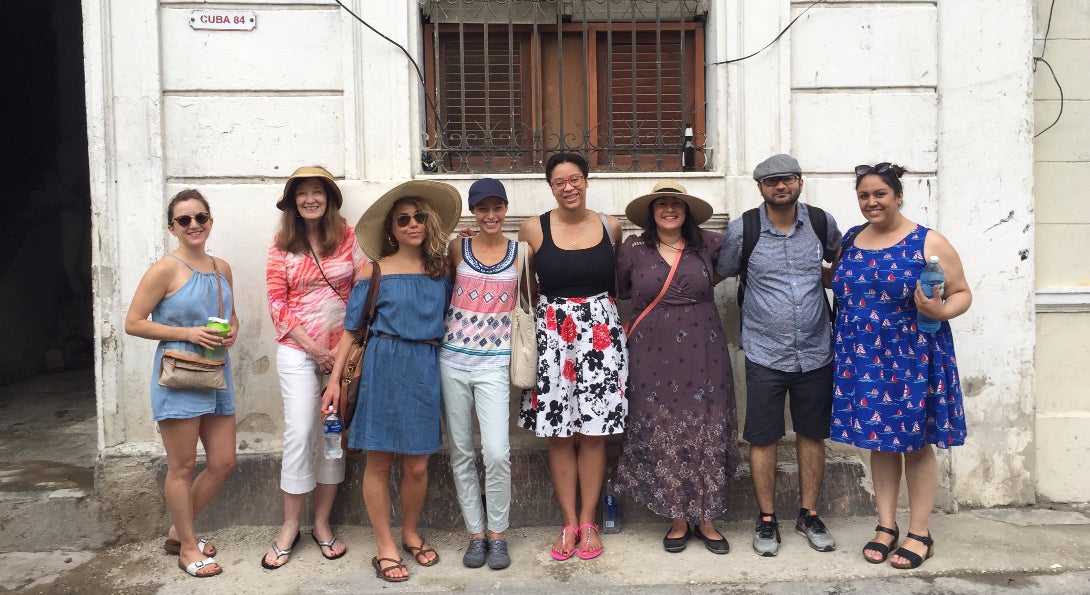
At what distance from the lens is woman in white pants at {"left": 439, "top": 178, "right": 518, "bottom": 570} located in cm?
357

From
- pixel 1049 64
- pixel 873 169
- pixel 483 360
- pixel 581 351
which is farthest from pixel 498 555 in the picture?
pixel 1049 64

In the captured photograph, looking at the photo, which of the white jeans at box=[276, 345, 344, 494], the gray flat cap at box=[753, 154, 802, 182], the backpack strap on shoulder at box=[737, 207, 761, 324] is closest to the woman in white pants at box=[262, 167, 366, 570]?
the white jeans at box=[276, 345, 344, 494]

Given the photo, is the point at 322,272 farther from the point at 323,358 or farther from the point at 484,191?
the point at 484,191

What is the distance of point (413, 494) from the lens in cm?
365

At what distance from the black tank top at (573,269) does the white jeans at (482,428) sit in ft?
1.48

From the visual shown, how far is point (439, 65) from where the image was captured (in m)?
4.52

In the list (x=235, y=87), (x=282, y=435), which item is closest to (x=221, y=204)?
(x=235, y=87)

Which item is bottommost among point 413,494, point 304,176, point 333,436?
point 413,494

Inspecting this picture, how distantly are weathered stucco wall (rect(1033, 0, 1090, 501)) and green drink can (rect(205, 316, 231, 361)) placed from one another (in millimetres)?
4331

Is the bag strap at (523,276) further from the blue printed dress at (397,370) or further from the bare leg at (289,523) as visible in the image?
the bare leg at (289,523)

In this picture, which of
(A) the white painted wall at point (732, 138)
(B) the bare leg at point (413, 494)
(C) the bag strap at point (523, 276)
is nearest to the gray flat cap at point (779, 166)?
(A) the white painted wall at point (732, 138)

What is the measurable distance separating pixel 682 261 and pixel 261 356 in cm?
230

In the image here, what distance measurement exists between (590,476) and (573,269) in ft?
3.28

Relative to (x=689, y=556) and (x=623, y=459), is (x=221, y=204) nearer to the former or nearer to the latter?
(x=623, y=459)
